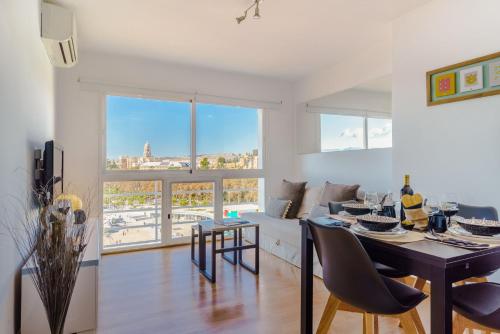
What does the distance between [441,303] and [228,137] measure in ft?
12.5

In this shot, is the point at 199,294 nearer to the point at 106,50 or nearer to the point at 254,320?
the point at 254,320

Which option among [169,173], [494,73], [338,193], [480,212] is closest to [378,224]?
[480,212]

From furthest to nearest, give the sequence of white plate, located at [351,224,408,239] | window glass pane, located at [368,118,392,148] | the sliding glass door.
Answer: window glass pane, located at [368,118,392,148]
the sliding glass door
white plate, located at [351,224,408,239]

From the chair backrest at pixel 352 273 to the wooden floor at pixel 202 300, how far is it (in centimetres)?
83

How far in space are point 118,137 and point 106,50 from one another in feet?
3.53

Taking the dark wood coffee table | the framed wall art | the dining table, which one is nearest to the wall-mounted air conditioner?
the dark wood coffee table

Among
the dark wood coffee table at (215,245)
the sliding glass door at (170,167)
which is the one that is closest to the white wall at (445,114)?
the dark wood coffee table at (215,245)

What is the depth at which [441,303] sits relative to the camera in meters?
1.09

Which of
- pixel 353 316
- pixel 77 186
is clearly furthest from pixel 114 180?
pixel 353 316

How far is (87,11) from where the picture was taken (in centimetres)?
274

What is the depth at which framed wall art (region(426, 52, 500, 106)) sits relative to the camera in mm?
2262

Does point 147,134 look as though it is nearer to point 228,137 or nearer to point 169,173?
point 169,173

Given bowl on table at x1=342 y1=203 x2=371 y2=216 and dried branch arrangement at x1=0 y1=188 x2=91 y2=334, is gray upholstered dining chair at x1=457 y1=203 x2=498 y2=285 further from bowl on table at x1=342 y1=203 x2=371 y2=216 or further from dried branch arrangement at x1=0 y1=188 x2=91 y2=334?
dried branch arrangement at x1=0 y1=188 x2=91 y2=334

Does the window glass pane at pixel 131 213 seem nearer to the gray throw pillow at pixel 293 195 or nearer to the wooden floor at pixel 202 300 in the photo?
the wooden floor at pixel 202 300
